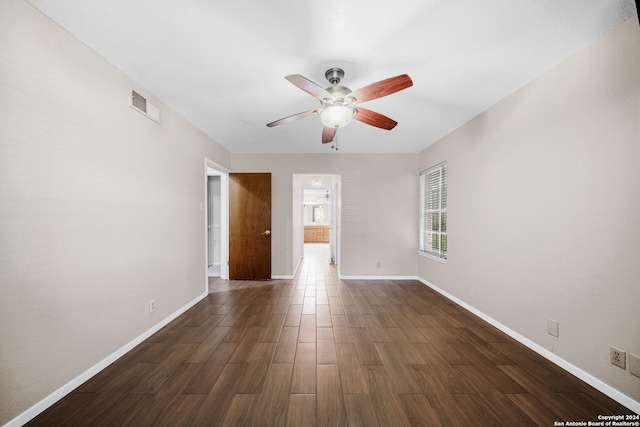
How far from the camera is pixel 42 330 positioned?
1454mm

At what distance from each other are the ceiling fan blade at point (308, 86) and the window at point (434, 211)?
264cm

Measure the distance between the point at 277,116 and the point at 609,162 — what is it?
287 centimetres

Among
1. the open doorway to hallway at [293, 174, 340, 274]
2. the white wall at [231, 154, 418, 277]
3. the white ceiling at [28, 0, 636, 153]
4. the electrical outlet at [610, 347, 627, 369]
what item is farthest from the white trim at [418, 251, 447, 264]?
the open doorway to hallway at [293, 174, 340, 274]

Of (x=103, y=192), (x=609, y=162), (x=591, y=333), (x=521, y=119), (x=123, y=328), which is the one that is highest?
(x=521, y=119)

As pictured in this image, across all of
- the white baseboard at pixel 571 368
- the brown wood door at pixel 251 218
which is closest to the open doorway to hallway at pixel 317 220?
the brown wood door at pixel 251 218

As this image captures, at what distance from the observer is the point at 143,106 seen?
89.4 inches

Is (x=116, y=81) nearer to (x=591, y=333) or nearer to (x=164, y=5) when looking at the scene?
(x=164, y=5)

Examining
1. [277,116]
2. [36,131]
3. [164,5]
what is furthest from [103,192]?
[277,116]

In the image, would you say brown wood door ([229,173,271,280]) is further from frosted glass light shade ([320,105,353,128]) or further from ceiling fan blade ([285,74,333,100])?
ceiling fan blade ([285,74,333,100])

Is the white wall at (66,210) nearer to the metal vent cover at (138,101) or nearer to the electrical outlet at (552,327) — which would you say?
the metal vent cover at (138,101)

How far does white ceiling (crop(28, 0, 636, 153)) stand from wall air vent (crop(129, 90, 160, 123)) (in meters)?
0.14

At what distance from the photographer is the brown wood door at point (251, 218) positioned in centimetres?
450

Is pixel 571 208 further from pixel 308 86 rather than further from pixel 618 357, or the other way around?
pixel 308 86

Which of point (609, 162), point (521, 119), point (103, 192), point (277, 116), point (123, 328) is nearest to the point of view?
point (609, 162)
